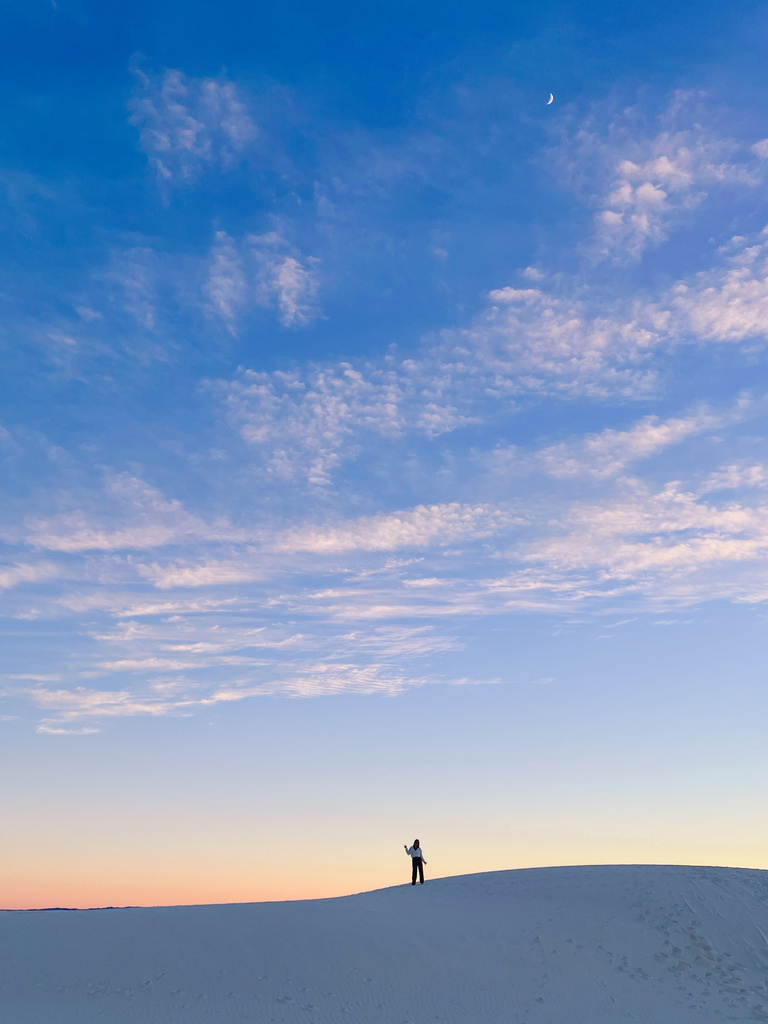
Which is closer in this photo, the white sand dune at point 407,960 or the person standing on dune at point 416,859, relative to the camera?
the white sand dune at point 407,960

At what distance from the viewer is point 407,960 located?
70.9ft

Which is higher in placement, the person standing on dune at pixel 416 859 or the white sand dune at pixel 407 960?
the person standing on dune at pixel 416 859

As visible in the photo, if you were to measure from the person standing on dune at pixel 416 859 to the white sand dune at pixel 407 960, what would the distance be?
129cm

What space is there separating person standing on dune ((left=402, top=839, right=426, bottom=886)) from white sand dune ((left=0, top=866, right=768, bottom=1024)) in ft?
4.24

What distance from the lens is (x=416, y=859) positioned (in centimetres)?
2877

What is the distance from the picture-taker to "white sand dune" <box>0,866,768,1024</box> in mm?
18859

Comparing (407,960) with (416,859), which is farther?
(416,859)

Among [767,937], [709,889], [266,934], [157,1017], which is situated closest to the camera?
[157,1017]

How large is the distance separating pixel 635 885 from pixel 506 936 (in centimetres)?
682

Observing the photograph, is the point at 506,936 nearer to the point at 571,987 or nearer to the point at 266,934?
the point at 571,987

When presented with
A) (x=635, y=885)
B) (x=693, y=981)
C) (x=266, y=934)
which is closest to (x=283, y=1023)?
(x=266, y=934)

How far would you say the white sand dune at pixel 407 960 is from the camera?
18859mm

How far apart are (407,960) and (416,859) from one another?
23.5 feet

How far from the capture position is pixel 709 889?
90.8ft
